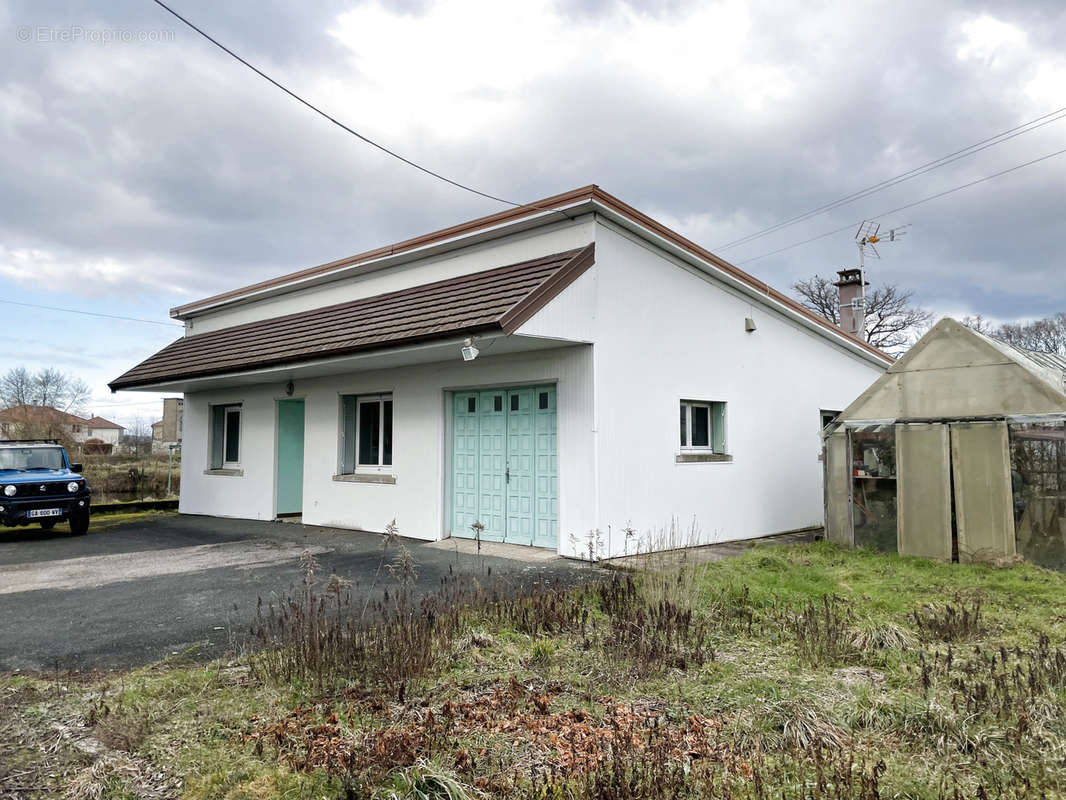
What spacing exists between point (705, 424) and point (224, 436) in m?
12.1

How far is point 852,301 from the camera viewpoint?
20.5m

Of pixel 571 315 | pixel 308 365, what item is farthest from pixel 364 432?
pixel 571 315

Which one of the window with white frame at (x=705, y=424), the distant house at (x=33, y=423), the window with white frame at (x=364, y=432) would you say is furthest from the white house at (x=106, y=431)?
the window with white frame at (x=705, y=424)

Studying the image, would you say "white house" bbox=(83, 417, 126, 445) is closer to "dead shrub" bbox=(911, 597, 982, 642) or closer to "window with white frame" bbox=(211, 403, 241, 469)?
"window with white frame" bbox=(211, 403, 241, 469)

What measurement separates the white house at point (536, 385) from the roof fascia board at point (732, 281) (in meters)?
0.05

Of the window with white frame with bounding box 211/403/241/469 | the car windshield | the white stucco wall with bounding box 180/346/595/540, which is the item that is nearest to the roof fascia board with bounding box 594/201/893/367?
the white stucco wall with bounding box 180/346/595/540

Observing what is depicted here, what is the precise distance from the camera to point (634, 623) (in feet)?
18.1

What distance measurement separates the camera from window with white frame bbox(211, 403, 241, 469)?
57.8 feet

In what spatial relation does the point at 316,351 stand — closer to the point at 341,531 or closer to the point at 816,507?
the point at 341,531

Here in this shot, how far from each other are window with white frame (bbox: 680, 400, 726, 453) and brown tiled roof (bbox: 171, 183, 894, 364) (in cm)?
253

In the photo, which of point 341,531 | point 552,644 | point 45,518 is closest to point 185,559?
point 341,531

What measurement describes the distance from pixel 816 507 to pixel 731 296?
531 cm

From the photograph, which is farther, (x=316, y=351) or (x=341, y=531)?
(x=341, y=531)

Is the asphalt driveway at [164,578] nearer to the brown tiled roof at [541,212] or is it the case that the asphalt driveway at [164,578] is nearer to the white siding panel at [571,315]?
→ the white siding panel at [571,315]
